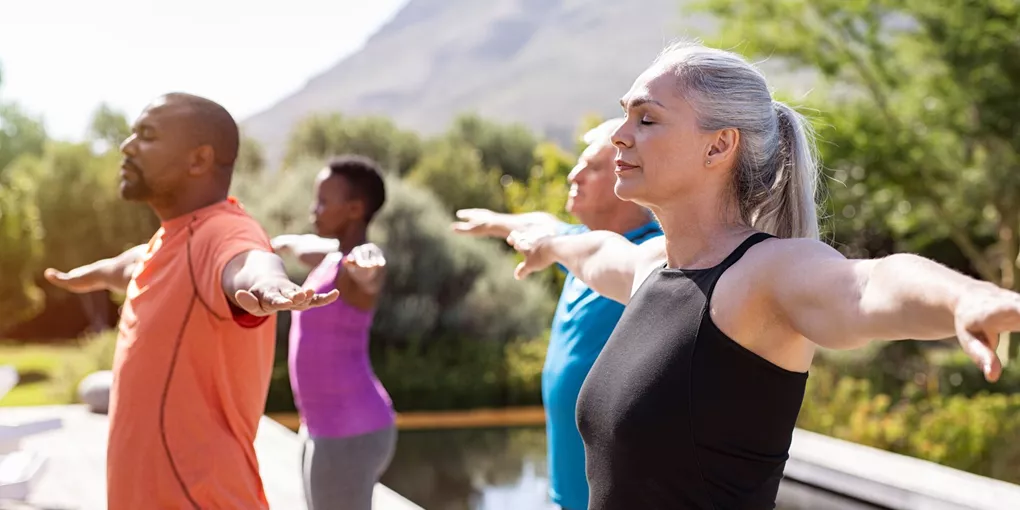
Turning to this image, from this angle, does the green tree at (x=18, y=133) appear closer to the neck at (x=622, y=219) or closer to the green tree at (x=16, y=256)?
the green tree at (x=16, y=256)

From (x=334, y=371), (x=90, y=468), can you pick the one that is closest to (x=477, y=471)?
(x=90, y=468)

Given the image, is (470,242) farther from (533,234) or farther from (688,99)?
(688,99)

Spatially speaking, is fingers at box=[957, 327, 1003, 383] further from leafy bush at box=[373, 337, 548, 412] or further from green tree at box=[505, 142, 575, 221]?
green tree at box=[505, 142, 575, 221]

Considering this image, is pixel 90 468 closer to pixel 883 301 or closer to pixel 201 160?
pixel 201 160

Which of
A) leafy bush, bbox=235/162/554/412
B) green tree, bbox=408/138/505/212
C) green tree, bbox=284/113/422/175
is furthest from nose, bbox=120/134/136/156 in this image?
green tree, bbox=284/113/422/175

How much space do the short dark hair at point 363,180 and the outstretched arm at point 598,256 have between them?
5.71 feet

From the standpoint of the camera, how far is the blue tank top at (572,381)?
3.16 m

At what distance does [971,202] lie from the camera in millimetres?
13492

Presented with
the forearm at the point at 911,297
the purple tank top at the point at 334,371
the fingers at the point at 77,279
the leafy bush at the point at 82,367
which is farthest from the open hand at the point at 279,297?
the leafy bush at the point at 82,367

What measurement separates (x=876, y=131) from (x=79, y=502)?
11959 millimetres

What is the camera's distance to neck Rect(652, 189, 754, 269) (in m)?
1.83

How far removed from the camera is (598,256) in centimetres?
250

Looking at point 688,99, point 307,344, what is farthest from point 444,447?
point 688,99

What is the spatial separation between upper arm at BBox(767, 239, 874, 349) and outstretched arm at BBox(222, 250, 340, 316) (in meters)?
0.77
